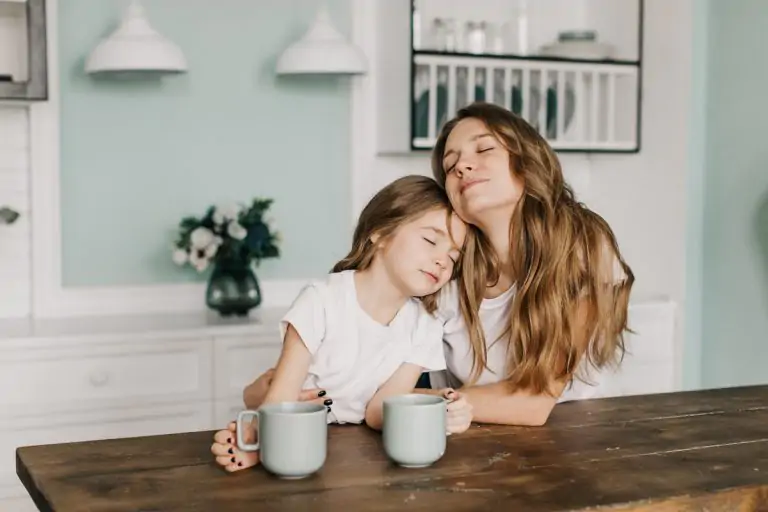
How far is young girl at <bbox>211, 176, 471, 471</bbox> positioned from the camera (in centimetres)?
178

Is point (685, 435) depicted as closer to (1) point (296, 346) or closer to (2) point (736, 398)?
(2) point (736, 398)

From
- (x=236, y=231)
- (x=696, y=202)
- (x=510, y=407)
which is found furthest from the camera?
(x=696, y=202)

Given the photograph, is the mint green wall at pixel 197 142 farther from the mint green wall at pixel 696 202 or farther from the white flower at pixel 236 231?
the mint green wall at pixel 696 202

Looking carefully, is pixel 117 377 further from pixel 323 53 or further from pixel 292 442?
pixel 292 442

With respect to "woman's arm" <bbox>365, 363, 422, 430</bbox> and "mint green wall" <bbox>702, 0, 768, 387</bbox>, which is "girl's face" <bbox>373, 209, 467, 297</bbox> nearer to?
"woman's arm" <bbox>365, 363, 422, 430</bbox>

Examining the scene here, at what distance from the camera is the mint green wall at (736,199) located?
3490 millimetres

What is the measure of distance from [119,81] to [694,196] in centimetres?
198

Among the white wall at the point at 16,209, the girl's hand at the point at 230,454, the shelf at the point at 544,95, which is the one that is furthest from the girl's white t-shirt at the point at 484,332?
the white wall at the point at 16,209

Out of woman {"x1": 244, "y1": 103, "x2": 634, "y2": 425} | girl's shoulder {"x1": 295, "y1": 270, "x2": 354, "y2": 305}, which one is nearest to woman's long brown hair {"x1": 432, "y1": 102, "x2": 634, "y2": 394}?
Result: woman {"x1": 244, "y1": 103, "x2": 634, "y2": 425}

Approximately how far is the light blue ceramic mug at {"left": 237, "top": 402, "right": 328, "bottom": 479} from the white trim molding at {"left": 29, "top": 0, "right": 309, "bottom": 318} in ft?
6.67

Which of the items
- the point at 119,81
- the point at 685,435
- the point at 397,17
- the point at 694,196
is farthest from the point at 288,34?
the point at 685,435

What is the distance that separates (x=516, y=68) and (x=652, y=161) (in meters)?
0.64

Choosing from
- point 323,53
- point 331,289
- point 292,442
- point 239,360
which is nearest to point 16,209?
point 239,360

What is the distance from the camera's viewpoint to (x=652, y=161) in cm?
379
